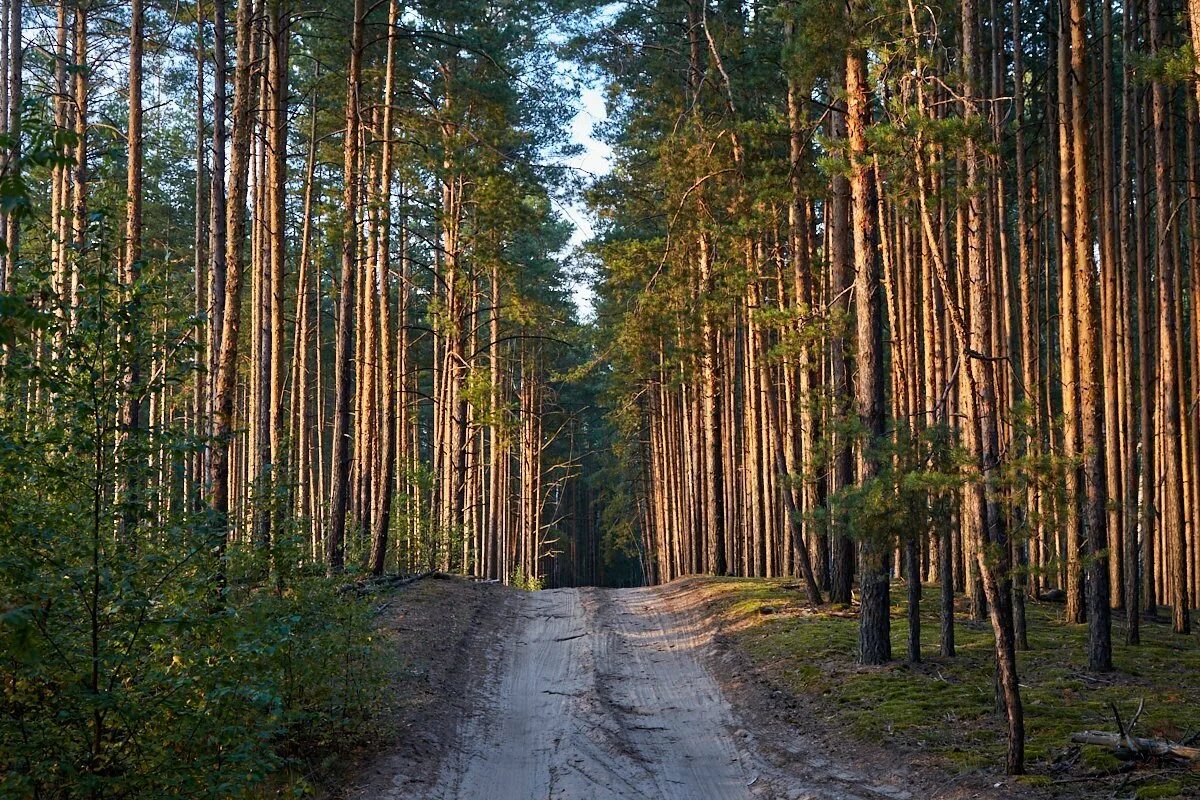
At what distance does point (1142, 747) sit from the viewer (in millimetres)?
7418

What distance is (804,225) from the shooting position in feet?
52.6

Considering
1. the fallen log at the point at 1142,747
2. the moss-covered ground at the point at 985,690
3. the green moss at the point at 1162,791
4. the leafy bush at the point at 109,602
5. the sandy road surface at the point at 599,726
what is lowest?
the sandy road surface at the point at 599,726

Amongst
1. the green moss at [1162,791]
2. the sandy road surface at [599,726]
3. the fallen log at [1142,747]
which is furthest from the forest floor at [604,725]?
the fallen log at [1142,747]

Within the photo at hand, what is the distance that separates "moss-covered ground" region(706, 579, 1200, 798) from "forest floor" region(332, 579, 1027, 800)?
35 cm

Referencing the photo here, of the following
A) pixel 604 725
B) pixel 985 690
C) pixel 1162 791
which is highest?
pixel 1162 791

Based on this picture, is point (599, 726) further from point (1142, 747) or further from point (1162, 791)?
point (1162, 791)

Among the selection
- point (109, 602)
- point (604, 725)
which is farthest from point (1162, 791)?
point (109, 602)

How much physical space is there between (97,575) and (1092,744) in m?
7.52

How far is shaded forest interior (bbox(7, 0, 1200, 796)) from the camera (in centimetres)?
582

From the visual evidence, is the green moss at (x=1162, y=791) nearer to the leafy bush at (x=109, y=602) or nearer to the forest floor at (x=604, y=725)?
the forest floor at (x=604, y=725)

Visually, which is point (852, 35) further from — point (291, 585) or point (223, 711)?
point (223, 711)

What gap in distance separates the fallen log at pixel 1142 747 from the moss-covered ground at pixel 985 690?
0.37 feet

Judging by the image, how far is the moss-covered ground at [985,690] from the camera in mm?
7684

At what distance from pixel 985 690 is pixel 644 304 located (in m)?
11.9
